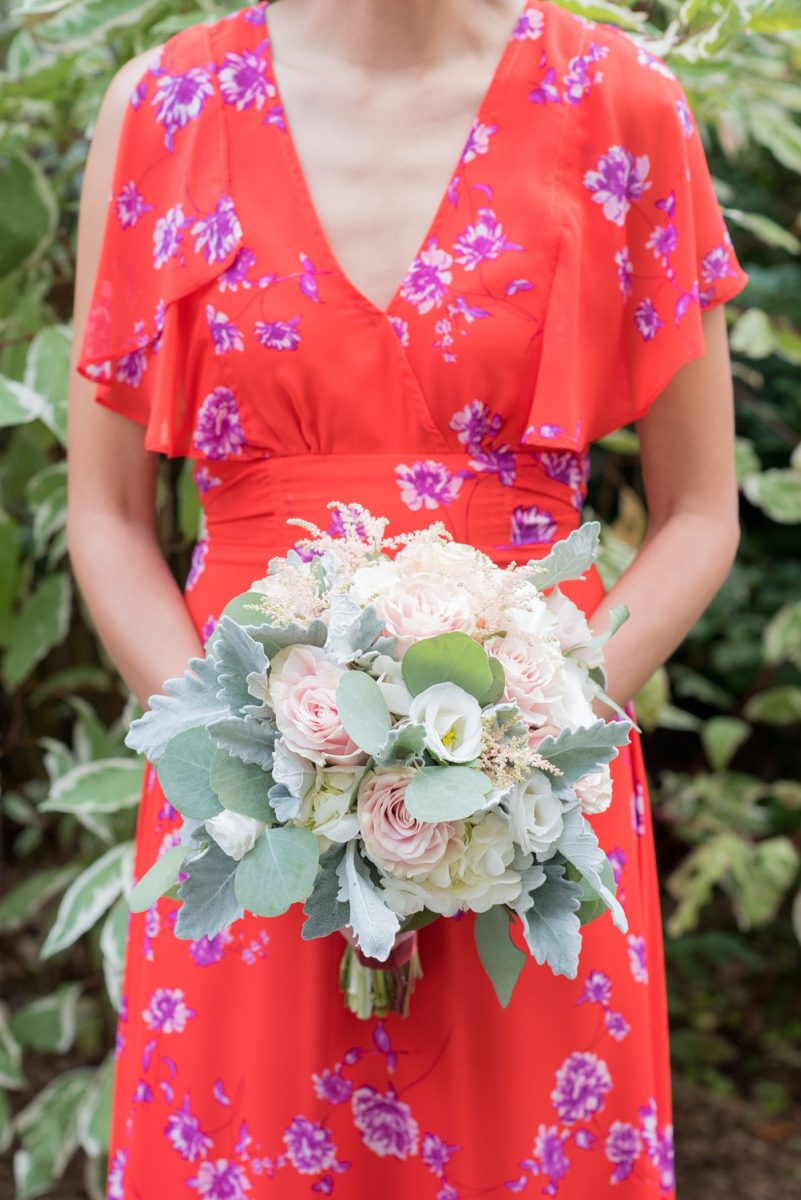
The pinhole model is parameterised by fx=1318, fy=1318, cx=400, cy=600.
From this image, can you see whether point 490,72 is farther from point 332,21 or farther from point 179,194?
point 179,194

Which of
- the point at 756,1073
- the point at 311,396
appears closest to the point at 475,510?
the point at 311,396

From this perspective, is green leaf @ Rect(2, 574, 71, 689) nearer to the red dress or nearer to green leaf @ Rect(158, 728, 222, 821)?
the red dress

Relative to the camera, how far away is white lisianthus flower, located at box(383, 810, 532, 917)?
0.96 metres

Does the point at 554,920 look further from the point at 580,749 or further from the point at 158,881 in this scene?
the point at 158,881

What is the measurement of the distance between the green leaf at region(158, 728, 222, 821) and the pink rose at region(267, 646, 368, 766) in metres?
0.07

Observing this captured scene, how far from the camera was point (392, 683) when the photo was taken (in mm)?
961

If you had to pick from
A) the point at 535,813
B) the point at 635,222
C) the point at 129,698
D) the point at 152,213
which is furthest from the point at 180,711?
the point at 129,698

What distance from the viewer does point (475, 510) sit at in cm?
134

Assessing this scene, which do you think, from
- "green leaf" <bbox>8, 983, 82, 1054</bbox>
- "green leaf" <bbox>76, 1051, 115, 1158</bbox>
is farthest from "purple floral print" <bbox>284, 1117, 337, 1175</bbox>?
"green leaf" <bbox>8, 983, 82, 1054</bbox>

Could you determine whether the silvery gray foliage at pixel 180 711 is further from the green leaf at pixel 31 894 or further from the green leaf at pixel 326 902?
the green leaf at pixel 31 894

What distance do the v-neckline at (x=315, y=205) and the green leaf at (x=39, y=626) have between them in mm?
1058

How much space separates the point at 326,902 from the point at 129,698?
4.26 feet

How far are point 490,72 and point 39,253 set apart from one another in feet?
3.03

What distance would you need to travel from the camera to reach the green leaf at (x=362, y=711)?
3.01ft
